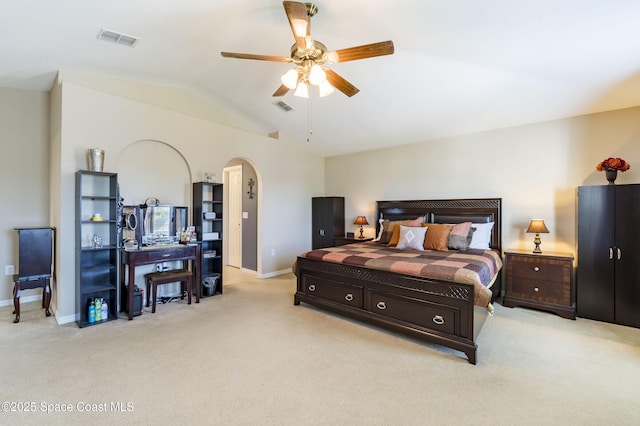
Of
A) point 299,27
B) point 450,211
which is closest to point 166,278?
point 299,27

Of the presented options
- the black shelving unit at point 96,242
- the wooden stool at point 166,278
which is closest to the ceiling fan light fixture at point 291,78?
the black shelving unit at point 96,242

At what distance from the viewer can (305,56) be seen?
2.44 m

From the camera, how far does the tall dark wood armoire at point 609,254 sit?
3252mm

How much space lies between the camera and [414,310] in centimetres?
→ 292

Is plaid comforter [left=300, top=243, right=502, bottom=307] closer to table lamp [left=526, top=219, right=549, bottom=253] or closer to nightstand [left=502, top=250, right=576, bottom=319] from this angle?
nightstand [left=502, top=250, right=576, bottom=319]

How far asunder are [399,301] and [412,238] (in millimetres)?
1451

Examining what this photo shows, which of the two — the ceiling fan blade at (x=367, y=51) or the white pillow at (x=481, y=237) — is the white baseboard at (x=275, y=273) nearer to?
the white pillow at (x=481, y=237)

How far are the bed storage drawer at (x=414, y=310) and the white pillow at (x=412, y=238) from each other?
130 centimetres

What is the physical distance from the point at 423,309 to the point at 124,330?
3.19m

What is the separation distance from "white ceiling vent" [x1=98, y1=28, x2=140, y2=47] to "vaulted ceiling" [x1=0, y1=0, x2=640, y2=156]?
0.21 feet

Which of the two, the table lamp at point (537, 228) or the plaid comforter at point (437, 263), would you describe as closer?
the plaid comforter at point (437, 263)

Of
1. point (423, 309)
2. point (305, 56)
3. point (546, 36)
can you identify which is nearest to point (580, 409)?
point (423, 309)

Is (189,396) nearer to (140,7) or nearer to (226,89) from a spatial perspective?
(140,7)

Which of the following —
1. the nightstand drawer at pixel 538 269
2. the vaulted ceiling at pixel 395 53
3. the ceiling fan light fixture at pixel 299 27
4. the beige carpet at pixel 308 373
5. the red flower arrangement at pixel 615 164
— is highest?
the vaulted ceiling at pixel 395 53
